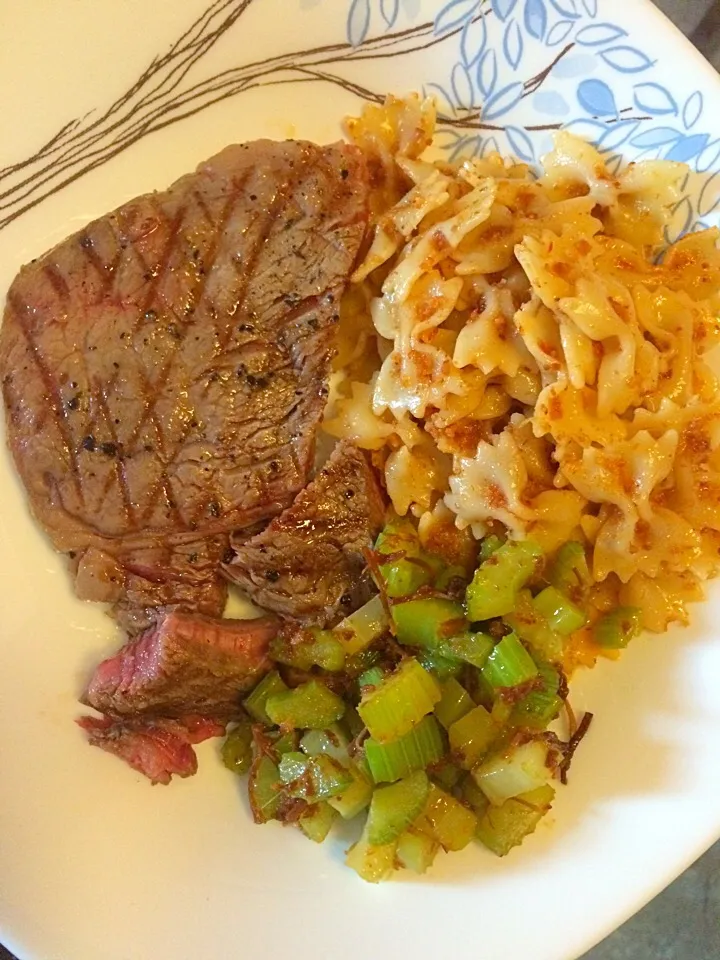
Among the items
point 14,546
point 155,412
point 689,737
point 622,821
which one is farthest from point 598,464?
point 14,546

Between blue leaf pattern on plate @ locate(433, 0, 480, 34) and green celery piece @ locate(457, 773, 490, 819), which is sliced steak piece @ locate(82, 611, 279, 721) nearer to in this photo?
green celery piece @ locate(457, 773, 490, 819)

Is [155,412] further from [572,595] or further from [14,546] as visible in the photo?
[572,595]

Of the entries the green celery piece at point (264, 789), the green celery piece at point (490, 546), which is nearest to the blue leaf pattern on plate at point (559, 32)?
the green celery piece at point (490, 546)

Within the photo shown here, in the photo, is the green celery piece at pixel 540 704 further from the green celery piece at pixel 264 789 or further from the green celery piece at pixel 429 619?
the green celery piece at pixel 264 789

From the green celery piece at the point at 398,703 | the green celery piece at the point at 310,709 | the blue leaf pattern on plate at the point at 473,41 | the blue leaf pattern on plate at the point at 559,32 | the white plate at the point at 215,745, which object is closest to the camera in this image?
the green celery piece at the point at 398,703

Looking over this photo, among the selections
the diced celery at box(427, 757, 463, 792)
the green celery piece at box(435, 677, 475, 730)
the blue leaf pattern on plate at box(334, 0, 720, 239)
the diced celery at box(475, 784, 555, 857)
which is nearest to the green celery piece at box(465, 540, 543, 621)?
the green celery piece at box(435, 677, 475, 730)

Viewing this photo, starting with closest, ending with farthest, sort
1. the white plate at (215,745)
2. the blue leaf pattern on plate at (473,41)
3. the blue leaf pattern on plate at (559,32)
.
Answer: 1. the white plate at (215,745)
2. the blue leaf pattern on plate at (559,32)
3. the blue leaf pattern on plate at (473,41)
